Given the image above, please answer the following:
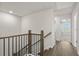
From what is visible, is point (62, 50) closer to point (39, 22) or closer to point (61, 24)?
point (61, 24)

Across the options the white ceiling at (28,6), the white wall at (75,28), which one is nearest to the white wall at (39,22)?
the white ceiling at (28,6)

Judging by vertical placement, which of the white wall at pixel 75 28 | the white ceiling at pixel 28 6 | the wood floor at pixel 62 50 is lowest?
the wood floor at pixel 62 50

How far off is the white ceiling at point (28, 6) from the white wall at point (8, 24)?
88 millimetres

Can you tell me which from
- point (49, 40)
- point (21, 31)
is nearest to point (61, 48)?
point (49, 40)

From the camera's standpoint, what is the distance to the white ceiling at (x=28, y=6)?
1.74m

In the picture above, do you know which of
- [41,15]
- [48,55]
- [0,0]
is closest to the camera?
[0,0]

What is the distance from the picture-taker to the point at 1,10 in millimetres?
1766

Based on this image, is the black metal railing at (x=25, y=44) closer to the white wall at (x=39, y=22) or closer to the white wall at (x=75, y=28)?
the white wall at (x=39, y=22)

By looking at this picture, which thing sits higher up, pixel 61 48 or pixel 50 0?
pixel 50 0

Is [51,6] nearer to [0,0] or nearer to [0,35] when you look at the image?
[0,0]

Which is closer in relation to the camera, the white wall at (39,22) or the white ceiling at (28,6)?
the white ceiling at (28,6)

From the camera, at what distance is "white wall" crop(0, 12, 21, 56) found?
180 cm

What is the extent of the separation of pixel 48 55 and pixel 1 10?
1.07m

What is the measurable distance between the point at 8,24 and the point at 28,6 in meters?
0.46
